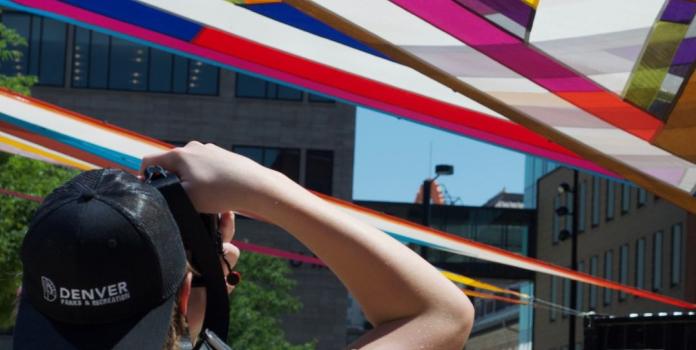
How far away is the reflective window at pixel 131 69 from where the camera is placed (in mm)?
60125

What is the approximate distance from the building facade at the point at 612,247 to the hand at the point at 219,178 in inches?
1880

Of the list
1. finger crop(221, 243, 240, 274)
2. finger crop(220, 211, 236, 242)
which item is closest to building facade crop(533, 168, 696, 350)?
finger crop(221, 243, 240, 274)

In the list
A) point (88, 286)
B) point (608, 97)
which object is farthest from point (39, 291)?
point (608, 97)

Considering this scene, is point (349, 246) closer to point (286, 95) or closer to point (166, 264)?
point (166, 264)

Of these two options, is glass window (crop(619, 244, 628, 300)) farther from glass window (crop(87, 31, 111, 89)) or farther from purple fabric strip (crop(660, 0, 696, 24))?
purple fabric strip (crop(660, 0, 696, 24))

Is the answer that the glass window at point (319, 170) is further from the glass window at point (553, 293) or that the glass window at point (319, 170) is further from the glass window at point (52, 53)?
the glass window at point (553, 293)

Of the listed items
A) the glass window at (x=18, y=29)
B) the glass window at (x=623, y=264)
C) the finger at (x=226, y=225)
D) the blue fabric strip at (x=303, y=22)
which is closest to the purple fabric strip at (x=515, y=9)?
the blue fabric strip at (x=303, y=22)

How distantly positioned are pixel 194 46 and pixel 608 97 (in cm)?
372

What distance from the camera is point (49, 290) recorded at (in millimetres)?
1920

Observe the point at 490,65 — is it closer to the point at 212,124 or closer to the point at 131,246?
the point at 131,246

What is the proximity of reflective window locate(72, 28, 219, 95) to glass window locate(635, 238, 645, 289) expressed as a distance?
19067 millimetres

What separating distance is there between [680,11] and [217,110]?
56.1m

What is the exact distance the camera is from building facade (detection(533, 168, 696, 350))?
52406 millimetres

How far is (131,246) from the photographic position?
191 cm
